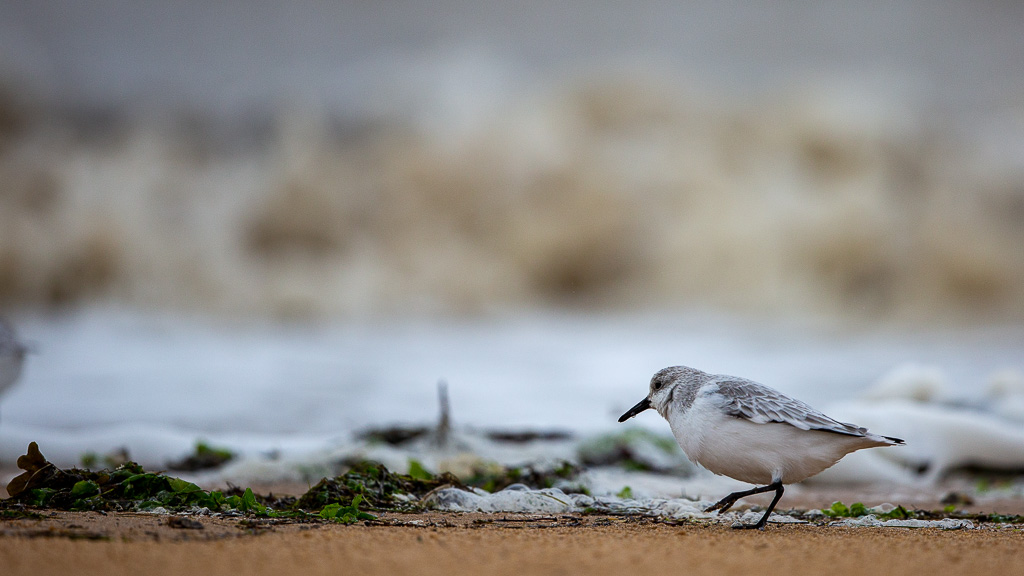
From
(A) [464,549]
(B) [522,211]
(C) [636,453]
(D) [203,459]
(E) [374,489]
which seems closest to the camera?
(A) [464,549]

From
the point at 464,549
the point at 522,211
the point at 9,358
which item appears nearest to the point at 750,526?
the point at 464,549

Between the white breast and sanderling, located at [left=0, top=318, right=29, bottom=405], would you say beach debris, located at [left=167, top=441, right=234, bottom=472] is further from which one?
the white breast

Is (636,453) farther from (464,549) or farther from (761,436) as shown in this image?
(464,549)

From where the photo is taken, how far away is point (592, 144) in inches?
458

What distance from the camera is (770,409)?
251cm

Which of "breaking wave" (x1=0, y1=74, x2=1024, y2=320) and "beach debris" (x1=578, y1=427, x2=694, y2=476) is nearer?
"beach debris" (x1=578, y1=427, x2=694, y2=476)

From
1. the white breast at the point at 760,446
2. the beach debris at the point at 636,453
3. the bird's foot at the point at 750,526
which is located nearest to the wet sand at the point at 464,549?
the bird's foot at the point at 750,526

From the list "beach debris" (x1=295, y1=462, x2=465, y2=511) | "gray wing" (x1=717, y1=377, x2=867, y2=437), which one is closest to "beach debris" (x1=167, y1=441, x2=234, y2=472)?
"beach debris" (x1=295, y1=462, x2=465, y2=511)

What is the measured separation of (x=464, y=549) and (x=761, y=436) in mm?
1009

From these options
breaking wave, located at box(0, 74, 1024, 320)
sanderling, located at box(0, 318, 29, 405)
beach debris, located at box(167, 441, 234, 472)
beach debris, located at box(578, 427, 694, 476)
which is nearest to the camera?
beach debris, located at box(167, 441, 234, 472)

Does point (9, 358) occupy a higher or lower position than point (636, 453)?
higher

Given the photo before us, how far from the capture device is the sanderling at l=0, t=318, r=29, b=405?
4.46 m

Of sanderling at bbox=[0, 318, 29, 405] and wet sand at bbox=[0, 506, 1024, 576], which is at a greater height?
sanderling at bbox=[0, 318, 29, 405]

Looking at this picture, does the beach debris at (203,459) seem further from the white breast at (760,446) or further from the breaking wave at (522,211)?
the breaking wave at (522,211)
